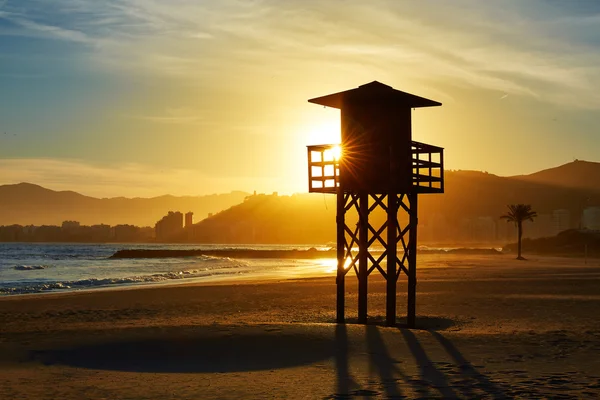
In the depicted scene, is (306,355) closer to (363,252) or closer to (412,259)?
(363,252)

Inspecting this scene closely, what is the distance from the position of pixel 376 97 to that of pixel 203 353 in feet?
30.2

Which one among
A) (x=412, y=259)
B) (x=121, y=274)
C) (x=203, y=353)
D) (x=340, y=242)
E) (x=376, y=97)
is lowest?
(x=121, y=274)

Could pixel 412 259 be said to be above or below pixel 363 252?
below

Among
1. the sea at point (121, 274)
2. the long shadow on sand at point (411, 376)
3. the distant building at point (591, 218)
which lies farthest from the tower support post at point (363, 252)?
the distant building at point (591, 218)

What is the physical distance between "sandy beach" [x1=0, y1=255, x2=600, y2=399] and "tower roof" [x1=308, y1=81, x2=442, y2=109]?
21.8 feet

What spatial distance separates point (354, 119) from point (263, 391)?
10.9 metres

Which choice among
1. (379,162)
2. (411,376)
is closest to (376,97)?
(379,162)

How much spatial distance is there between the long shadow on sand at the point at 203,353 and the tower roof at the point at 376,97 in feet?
24.4

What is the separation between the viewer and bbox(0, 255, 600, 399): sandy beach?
1207 cm

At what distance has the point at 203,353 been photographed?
15.7 meters

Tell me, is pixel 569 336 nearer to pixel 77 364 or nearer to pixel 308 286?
pixel 77 364

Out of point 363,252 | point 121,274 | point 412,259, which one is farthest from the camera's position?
point 121,274

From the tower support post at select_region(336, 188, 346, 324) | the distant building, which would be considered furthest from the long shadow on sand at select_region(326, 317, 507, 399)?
the distant building

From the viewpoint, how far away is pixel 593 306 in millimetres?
25062
